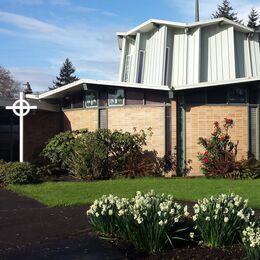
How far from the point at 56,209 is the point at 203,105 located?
9.90 m

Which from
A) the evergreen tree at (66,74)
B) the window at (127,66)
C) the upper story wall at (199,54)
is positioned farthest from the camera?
the evergreen tree at (66,74)

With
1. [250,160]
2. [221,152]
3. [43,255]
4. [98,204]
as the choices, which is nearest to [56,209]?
[98,204]

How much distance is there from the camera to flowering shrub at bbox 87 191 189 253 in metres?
6.79

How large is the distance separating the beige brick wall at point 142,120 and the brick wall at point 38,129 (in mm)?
3229

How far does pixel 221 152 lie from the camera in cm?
1794

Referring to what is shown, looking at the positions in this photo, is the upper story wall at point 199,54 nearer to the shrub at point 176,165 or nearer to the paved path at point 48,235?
the shrub at point 176,165

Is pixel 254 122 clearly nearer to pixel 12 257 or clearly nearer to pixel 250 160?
pixel 250 160

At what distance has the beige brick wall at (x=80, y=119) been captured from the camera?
20938 millimetres

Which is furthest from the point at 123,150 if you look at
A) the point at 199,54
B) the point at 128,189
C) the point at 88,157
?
the point at 199,54

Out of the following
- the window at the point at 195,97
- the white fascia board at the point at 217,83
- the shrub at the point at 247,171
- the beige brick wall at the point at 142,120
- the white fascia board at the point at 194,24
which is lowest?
the shrub at the point at 247,171

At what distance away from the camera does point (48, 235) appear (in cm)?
798

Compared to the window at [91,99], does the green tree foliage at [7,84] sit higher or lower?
higher

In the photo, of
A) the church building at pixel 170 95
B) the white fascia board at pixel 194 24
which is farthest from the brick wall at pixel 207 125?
the white fascia board at pixel 194 24

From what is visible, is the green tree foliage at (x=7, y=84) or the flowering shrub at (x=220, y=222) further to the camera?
the green tree foliage at (x=7, y=84)
